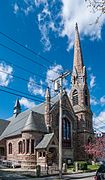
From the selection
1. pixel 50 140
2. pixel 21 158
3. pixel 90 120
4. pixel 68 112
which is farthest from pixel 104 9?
pixel 90 120

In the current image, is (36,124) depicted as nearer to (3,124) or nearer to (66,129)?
(66,129)

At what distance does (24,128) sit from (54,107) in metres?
7.30

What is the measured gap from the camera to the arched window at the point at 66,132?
55.0 meters

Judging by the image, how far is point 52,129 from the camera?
5194 cm

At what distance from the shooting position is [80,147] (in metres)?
57.2

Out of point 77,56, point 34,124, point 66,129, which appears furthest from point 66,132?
point 77,56

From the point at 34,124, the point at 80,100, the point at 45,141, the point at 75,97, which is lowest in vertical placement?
the point at 45,141

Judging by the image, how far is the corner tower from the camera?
57.7 m

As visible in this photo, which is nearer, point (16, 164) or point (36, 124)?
point (16, 164)

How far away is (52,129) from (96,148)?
37.7ft

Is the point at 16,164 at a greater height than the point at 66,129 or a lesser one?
lesser

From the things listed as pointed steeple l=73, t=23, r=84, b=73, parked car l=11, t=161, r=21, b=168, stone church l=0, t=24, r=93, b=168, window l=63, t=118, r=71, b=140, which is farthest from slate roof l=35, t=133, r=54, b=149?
pointed steeple l=73, t=23, r=84, b=73

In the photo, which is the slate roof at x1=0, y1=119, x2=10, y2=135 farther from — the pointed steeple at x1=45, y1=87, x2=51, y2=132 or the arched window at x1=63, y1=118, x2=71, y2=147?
the arched window at x1=63, y1=118, x2=71, y2=147

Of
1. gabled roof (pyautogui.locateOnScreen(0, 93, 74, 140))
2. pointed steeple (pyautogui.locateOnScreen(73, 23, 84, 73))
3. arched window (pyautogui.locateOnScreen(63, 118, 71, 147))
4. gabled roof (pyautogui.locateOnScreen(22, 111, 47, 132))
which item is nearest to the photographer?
gabled roof (pyautogui.locateOnScreen(22, 111, 47, 132))
